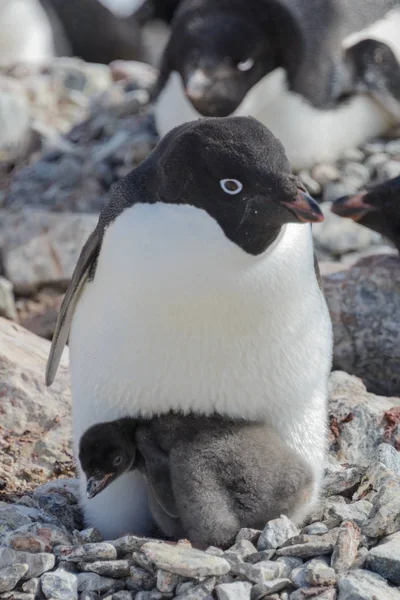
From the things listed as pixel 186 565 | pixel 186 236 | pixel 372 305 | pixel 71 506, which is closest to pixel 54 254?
pixel 372 305

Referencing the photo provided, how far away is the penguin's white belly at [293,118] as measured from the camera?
5816 mm

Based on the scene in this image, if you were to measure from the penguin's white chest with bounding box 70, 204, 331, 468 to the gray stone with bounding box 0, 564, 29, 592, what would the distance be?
0.51 metres

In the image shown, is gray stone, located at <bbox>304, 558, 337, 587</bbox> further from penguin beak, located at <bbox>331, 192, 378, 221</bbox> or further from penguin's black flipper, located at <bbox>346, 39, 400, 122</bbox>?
penguin's black flipper, located at <bbox>346, 39, 400, 122</bbox>

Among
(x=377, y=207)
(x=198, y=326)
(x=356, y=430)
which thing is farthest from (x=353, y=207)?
(x=198, y=326)

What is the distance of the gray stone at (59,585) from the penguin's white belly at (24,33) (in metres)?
7.47

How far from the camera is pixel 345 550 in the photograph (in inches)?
94.7

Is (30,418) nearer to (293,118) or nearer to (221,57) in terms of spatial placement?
(221,57)

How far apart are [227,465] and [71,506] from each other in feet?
2.05

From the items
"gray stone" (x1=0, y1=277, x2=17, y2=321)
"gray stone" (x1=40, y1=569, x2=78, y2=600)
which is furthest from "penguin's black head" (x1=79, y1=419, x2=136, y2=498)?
"gray stone" (x1=0, y1=277, x2=17, y2=321)

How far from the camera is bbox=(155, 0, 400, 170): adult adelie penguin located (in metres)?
5.62

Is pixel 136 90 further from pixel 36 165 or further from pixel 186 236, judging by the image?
pixel 186 236

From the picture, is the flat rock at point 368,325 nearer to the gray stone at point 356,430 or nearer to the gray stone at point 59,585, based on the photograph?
the gray stone at point 356,430

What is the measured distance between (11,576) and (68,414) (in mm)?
1225

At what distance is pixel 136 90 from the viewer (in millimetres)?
7152
